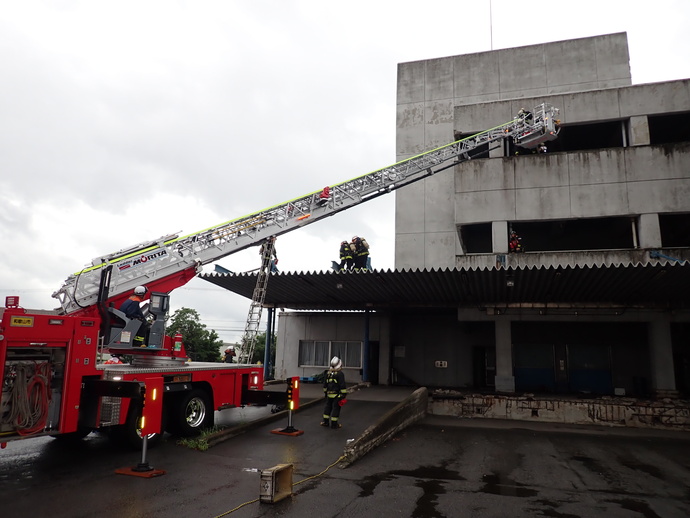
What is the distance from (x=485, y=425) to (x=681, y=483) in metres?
5.97

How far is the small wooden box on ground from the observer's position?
19.7ft

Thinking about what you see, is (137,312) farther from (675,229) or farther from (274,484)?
(675,229)

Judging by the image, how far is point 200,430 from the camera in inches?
390

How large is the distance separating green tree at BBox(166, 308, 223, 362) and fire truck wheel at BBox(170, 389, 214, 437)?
2034cm

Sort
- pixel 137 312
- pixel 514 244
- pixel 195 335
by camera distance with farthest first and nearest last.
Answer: pixel 195 335, pixel 514 244, pixel 137 312

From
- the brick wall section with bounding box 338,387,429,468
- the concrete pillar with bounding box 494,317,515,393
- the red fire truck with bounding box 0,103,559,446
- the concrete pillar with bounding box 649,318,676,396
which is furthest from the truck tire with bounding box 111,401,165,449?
the concrete pillar with bounding box 649,318,676,396

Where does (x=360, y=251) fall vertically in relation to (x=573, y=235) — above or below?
below

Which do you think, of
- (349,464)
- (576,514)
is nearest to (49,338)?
(349,464)

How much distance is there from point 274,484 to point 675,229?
21.2 meters

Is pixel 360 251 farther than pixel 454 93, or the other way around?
pixel 454 93

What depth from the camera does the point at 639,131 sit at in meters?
19.0

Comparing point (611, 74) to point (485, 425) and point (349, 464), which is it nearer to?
point (485, 425)

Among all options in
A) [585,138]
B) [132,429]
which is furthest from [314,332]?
[585,138]

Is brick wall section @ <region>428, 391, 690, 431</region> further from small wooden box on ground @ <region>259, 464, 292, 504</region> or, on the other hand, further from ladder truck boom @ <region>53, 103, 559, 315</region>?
small wooden box on ground @ <region>259, 464, 292, 504</region>
